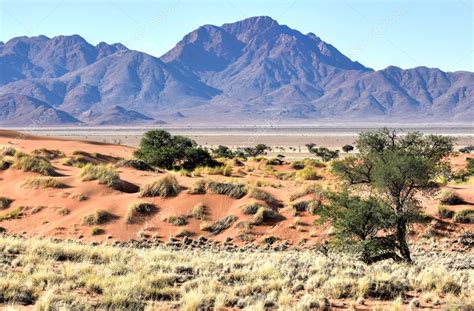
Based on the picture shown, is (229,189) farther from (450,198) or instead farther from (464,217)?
(464,217)

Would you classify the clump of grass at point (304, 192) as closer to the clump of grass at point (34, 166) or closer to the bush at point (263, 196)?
the bush at point (263, 196)

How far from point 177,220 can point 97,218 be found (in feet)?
11.6

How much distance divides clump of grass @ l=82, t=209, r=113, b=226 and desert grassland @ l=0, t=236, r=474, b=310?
9608mm

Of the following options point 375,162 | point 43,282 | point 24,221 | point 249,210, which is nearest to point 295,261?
point 375,162

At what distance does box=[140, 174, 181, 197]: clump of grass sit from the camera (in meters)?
27.1

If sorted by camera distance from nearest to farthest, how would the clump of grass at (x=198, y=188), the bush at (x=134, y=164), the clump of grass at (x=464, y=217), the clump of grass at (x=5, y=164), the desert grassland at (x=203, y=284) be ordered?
the desert grassland at (x=203, y=284) < the clump of grass at (x=464, y=217) < the clump of grass at (x=198, y=188) < the clump of grass at (x=5, y=164) < the bush at (x=134, y=164)

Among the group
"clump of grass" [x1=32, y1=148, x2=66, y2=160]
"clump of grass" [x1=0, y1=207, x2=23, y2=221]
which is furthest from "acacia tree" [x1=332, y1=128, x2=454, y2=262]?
"clump of grass" [x1=32, y1=148, x2=66, y2=160]

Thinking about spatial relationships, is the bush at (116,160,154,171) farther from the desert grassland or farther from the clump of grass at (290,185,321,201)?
the desert grassland

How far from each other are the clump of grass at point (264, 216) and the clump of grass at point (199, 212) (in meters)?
2.46

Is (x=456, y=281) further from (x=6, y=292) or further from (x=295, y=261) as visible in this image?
(x=6, y=292)

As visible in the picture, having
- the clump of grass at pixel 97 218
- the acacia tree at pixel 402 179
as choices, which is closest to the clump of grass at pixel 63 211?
the clump of grass at pixel 97 218

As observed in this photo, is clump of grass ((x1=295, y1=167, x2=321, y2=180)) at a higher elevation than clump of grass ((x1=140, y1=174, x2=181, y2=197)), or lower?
lower

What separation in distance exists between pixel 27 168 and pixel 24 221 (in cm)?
704

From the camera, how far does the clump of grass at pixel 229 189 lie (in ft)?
90.1
